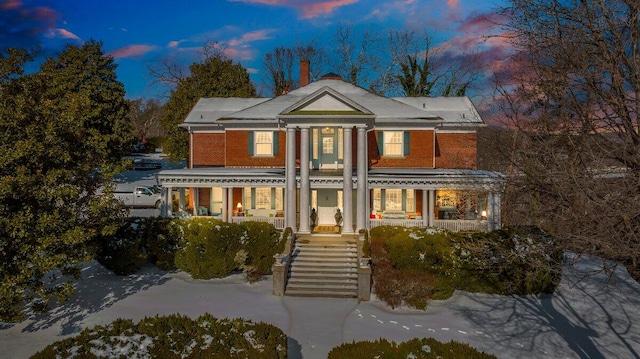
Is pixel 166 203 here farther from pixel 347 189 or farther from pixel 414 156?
pixel 414 156

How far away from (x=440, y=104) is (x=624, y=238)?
76.8 feet

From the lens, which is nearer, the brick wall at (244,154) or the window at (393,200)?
the window at (393,200)

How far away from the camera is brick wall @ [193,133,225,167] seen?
28406mm

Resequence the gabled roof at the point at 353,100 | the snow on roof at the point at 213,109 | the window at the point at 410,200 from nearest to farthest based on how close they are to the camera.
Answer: the gabled roof at the point at 353,100 < the window at the point at 410,200 < the snow on roof at the point at 213,109

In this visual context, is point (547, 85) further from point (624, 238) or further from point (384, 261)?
point (384, 261)

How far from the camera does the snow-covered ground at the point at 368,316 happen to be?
12.3 m

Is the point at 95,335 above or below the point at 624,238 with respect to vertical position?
below

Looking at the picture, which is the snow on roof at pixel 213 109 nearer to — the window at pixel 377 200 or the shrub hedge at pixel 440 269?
the window at pixel 377 200

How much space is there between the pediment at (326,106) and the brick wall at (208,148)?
8.59 metres

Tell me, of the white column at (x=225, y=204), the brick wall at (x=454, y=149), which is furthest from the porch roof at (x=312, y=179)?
the brick wall at (x=454, y=149)

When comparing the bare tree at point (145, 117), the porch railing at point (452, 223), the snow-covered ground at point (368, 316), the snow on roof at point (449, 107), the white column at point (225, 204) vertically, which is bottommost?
the snow-covered ground at point (368, 316)

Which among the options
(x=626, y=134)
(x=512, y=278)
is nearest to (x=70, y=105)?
(x=626, y=134)

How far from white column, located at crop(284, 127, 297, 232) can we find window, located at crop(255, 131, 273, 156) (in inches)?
195

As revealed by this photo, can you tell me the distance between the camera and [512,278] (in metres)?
16.4
